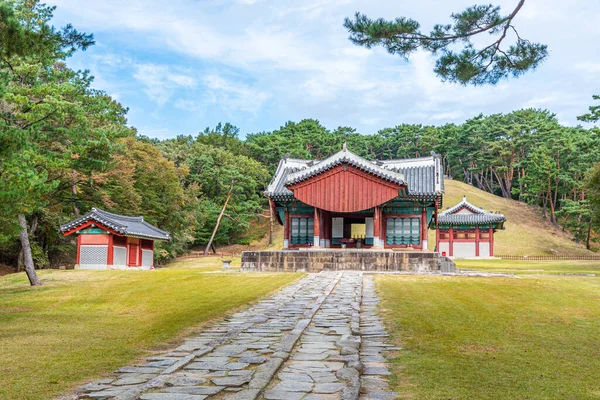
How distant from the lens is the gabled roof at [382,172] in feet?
79.8

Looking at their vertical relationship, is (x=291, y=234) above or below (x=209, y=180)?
below

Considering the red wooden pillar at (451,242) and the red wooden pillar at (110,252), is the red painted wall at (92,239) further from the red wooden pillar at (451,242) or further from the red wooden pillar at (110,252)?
the red wooden pillar at (451,242)

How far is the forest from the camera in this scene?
1261 cm

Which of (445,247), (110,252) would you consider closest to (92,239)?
(110,252)

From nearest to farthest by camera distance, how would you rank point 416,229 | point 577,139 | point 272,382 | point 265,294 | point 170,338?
point 272,382 < point 170,338 < point 265,294 < point 416,229 < point 577,139

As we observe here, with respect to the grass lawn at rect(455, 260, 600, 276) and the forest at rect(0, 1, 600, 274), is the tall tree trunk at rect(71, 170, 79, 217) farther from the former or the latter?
the grass lawn at rect(455, 260, 600, 276)

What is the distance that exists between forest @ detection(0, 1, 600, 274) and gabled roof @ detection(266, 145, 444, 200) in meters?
8.53

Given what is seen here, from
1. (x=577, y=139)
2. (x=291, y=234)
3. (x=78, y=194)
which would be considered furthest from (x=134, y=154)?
(x=577, y=139)

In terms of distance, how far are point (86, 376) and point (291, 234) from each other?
2235 cm

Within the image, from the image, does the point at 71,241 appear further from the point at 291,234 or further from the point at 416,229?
the point at 416,229

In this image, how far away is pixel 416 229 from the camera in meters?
27.2

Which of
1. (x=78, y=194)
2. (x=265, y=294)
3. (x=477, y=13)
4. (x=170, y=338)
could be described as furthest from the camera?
(x=78, y=194)

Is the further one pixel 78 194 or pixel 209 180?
pixel 209 180

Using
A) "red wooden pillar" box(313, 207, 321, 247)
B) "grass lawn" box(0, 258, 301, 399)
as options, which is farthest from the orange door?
"grass lawn" box(0, 258, 301, 399)
